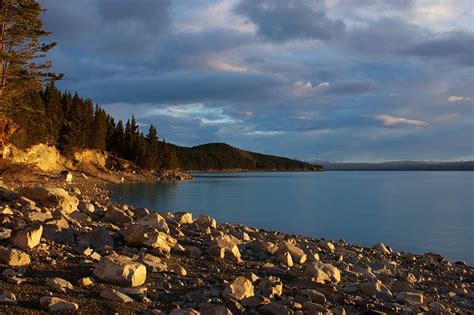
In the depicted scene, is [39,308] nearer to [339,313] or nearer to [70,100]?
[339,313]

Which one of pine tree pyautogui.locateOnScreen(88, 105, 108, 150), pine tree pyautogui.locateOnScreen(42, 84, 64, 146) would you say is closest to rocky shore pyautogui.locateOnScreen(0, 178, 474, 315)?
pine tree pyautogui.locateOnScreen(42, 84, 64, 146)

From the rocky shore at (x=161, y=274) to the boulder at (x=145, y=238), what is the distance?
0.09ft

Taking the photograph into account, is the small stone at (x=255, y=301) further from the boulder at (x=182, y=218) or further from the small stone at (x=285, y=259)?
the boulder at (x=182, y=218)

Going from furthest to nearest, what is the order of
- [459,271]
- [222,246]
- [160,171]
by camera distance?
[160,171] < [459,271] < [222,246]

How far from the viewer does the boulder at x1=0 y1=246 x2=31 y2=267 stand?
838cm

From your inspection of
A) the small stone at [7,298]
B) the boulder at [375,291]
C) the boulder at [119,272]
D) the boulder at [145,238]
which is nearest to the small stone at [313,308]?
the boulder at [375,291]

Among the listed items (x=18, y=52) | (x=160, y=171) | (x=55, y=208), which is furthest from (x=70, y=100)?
(x=55, y=208)

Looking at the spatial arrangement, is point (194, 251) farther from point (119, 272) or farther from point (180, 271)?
point (119, 272)

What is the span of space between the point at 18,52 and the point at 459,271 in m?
33.7

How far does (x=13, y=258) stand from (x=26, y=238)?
105 cm

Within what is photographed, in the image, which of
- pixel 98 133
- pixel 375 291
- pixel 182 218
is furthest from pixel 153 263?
pixel 98 133

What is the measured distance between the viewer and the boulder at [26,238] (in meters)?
9.39

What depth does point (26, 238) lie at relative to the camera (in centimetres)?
943

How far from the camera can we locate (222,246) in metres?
12.1
